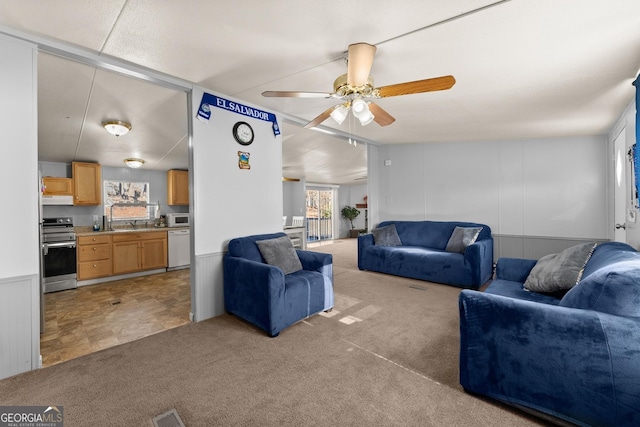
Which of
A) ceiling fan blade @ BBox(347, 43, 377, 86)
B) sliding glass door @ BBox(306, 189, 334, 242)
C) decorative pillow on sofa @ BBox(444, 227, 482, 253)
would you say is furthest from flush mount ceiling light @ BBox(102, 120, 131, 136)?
sliding glass door @ BBox(306, 189, 334, 242)

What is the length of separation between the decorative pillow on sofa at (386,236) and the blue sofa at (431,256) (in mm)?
98

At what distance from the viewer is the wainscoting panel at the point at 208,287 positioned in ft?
10.1

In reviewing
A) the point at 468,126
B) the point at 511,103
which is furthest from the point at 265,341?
the point at 468,126

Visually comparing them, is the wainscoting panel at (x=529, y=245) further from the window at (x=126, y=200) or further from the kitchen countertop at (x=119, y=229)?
the window at (x=126, y=200)

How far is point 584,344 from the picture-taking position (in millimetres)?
1495

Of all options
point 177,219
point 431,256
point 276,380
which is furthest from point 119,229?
point 431,256

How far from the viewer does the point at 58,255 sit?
4.24m

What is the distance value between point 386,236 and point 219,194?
3215 millimetres

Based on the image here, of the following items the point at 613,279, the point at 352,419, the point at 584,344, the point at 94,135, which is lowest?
the point at 352,419

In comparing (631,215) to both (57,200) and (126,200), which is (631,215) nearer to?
(126,200)

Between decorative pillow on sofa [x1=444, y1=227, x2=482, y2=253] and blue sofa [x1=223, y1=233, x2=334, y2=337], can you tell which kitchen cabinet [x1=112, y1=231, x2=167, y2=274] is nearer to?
blue sofa [x1=223, y1=233, x2=334, y2=337]

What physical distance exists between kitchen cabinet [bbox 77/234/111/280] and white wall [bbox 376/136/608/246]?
4.97 meters

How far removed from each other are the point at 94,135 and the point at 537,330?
5.29 metres

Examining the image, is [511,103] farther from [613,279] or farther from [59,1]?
[59,1]
